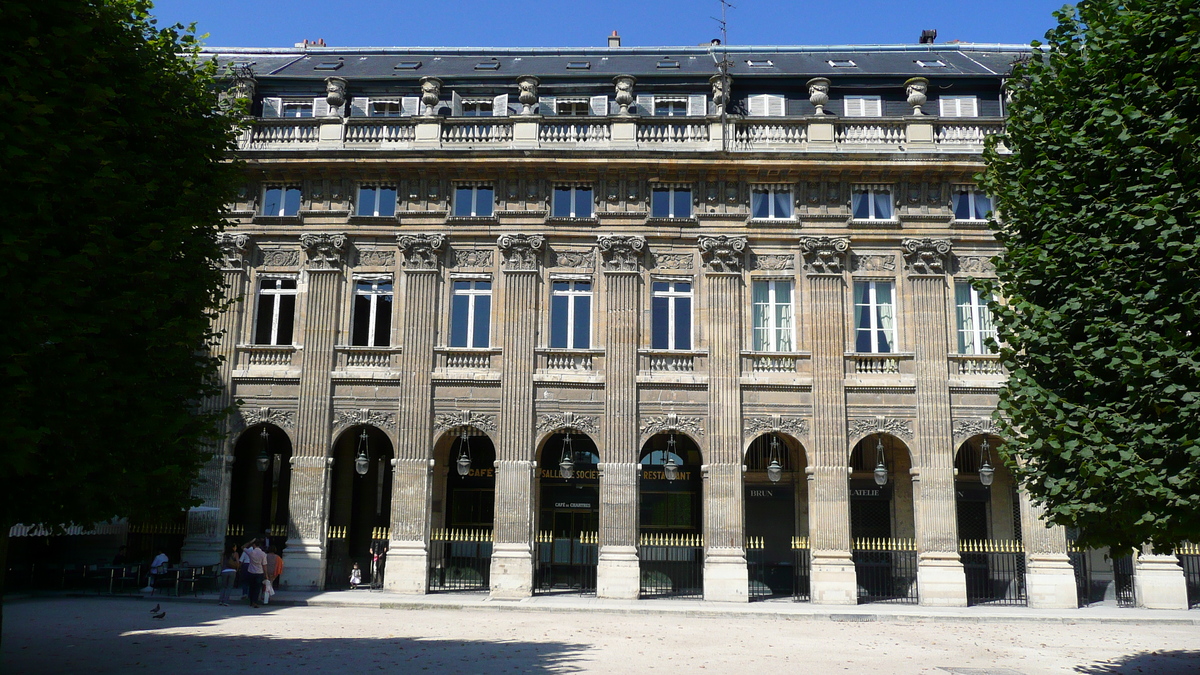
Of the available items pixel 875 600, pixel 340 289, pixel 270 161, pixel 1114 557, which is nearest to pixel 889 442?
pixel 875 600

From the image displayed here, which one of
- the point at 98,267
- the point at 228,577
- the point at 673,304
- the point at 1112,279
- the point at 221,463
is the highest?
the point at 673,304

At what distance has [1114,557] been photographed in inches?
526

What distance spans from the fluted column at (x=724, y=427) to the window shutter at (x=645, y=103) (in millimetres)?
4969

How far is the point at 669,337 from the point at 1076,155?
1362cm

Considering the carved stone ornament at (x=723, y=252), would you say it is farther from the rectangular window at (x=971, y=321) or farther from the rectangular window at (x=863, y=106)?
the rectangular window at (x=971, y=321)

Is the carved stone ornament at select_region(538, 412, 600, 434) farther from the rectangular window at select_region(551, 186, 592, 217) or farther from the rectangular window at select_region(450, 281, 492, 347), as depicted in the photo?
the rectangular window at select_region(551, 186, 592, 217)

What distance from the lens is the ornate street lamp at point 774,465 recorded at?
25.0 metres

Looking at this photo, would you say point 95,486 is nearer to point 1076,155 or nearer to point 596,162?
point 1076,155

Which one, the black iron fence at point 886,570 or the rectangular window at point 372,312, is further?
the rectangular window at point 372,312

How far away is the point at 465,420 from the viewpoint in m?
25.3

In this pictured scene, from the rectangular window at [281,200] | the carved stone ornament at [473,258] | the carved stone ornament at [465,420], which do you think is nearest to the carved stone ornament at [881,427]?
the carved stone ornament at [465,420]

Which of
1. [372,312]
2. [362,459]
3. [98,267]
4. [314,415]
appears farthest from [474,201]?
[98,267]

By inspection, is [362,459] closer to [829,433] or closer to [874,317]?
[829,433]

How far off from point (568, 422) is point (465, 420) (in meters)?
2.75
